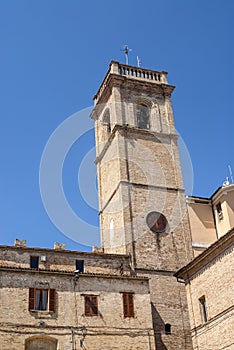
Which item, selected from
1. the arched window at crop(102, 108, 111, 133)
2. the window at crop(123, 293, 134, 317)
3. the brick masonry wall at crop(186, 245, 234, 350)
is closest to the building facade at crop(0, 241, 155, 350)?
the window at crop(123, 293, 134, 317)

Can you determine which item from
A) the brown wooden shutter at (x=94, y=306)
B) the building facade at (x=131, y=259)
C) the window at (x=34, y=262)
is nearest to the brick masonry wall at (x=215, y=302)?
the building facade at (x=131, y=259)

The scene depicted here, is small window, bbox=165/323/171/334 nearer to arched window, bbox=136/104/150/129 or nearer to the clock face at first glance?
the clock face

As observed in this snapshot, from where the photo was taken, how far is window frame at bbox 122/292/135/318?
28.9 meters

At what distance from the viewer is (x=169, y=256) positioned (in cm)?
3594

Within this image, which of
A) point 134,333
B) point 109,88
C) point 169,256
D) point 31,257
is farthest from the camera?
point 109,88

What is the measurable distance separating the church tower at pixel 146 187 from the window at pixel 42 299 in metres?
7.84

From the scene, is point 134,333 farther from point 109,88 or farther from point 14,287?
point 109,88

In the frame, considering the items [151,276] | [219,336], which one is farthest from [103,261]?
[219,336]

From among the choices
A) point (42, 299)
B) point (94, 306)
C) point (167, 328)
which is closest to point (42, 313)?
point (42, 299)

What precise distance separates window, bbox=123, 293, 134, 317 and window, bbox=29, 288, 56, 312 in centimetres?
397

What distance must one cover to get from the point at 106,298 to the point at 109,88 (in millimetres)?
19089

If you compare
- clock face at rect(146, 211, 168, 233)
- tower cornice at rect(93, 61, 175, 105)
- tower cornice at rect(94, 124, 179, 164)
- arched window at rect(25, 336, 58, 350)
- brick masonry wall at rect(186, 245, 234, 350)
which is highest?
tower cornice at rect(93, 61, 175, 105)

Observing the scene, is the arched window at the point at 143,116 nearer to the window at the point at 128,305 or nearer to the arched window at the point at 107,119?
the arched window at the point at 107,119

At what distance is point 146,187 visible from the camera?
38281mm
